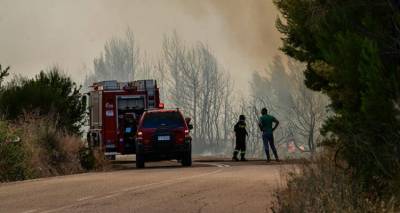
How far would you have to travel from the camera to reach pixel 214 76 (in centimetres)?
10688

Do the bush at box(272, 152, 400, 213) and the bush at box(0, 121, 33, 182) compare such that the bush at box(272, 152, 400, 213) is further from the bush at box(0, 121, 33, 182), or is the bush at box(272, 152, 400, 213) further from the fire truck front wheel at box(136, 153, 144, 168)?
the fire truck front wheel at box(136, 153, 144, 168)

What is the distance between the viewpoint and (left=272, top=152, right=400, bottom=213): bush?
993 cm

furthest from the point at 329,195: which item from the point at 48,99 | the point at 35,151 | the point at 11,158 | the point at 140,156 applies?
the point at 48,99

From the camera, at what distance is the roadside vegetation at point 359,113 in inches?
413

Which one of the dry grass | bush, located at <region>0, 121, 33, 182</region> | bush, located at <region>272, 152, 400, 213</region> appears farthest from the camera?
the dry grass

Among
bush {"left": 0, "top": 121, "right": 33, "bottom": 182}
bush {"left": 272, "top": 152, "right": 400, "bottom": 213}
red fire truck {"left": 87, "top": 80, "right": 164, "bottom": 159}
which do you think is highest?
red fire truck {"left": 87, "top": 80, "right": 164, "bottom": 159}

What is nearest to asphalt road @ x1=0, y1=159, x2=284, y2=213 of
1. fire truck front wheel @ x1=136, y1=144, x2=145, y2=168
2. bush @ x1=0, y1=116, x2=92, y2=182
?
bush @ x1=0, y1=116, x2=92, y2=182

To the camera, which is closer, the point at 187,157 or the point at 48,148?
the point at 48,148

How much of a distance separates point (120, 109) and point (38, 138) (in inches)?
435

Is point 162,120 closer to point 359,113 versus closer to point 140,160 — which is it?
point 140,160

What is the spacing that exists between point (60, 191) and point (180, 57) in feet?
300

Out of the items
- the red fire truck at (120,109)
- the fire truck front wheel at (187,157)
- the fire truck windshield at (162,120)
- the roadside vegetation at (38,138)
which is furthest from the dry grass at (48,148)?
the red fire truck at (120,109)

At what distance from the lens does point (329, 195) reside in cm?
1037

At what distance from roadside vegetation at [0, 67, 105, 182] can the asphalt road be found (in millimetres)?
3057
